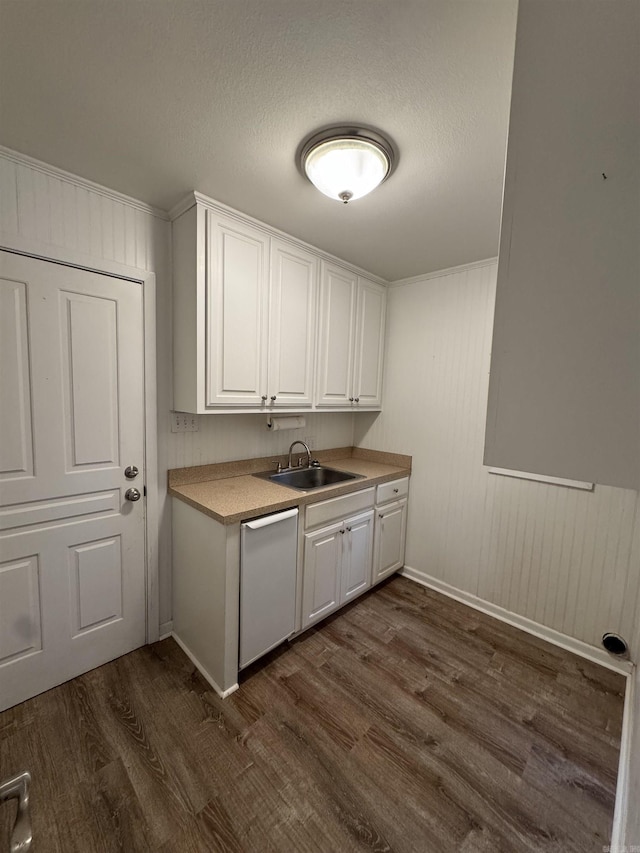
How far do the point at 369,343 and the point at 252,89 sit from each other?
1.80 m

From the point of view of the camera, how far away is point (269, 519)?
1660 mm

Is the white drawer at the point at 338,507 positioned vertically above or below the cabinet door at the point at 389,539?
above

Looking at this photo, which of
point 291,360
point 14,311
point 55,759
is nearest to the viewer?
point 55,759

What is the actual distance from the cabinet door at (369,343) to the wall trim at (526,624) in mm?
1485

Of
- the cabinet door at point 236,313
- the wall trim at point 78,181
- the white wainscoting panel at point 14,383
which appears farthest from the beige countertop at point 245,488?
the wall trim at point 78,181

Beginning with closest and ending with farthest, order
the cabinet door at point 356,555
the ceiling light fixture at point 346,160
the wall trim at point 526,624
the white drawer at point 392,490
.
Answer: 1. the ceiling light fixture at point 346,160
2. the wall trim at point 526,624
3. the cabinet door at point 356,555
4. the white drawer at point 392,490

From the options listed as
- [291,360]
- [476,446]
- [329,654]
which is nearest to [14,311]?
[291,360]

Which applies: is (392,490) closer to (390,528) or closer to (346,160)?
(390,528)

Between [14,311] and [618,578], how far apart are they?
10.8 ft

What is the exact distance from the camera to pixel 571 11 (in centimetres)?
53

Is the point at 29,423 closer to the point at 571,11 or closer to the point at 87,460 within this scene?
the point at 87,460

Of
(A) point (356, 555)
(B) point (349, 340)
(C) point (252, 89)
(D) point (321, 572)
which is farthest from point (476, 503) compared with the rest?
(C) point (252, 89)

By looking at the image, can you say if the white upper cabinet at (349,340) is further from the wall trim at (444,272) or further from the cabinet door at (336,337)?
the wall trim at (444,272)

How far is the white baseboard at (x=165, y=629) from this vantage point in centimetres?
196
